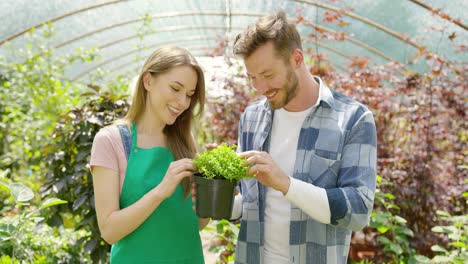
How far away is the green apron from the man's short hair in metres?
0.54

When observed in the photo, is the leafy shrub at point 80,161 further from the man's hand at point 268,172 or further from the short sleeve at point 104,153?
the man's hand at point 268,172

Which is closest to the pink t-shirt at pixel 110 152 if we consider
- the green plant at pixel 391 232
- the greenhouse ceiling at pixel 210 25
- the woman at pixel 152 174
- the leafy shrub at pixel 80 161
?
the woman at pixel 152 174

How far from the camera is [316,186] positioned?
1839 mm

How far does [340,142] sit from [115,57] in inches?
375

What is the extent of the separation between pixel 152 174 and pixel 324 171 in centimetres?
66

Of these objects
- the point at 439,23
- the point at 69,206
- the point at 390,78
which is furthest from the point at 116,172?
the point at 439,23

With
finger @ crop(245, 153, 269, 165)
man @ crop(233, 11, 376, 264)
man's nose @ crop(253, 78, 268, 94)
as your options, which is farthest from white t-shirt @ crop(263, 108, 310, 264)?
finger @ crop(245, 153, 269, 165)

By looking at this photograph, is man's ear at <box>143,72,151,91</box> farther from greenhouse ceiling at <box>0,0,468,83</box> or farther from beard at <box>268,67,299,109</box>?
greenhouse ceiling at <box>0,0,468,83</box>

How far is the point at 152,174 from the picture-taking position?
199 centimetres

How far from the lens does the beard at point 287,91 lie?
1.98 m

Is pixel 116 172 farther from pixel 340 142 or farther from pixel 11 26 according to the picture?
pixel 11 26

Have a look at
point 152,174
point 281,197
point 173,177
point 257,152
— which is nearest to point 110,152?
point 152,174

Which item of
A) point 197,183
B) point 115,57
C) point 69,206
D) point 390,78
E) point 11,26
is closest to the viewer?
point 197,183

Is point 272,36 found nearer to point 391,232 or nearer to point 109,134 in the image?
point 109,134
